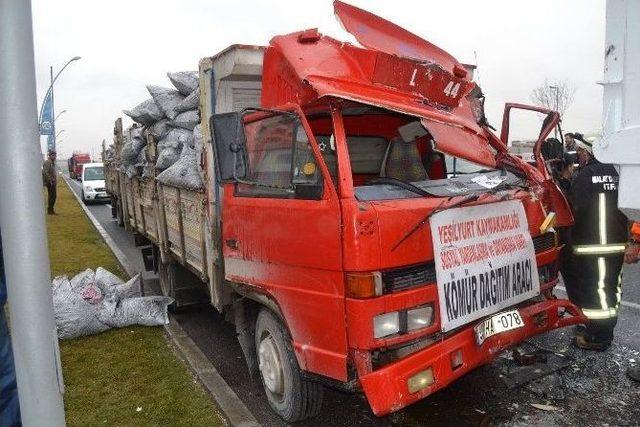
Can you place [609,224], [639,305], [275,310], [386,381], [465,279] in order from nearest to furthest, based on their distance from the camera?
[386,381]
[465,279]
[275,310]
[609,224]
[639,305]

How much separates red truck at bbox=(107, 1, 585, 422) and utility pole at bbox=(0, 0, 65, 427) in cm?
147

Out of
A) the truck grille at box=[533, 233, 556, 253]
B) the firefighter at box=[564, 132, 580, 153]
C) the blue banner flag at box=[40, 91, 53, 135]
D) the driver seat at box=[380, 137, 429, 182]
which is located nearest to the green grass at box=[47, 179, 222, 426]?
the driver seat at box=[380, 137, 429, 182]

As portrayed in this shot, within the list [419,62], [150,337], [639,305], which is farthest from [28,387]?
[639,305]

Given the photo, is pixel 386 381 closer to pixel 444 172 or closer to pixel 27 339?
pixel 27 339

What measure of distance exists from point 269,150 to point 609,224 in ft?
9.53

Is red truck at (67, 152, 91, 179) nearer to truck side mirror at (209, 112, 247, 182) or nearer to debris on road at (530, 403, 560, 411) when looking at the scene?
truck side mirror at (209, 112, 247, 182)

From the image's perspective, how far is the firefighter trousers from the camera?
452 cm

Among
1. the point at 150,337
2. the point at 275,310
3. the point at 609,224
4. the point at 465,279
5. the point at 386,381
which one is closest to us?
the point at 386,381

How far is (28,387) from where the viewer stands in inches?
74.2

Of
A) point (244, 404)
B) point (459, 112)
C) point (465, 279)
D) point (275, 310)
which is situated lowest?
point (244, 404)

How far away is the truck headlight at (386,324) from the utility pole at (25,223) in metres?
1.54

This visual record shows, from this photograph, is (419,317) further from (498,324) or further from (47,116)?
(47,116)

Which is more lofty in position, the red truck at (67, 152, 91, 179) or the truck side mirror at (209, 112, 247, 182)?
the red truck at (67, 152, 91, 179)

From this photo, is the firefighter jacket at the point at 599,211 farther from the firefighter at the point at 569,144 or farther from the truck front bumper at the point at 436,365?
the truck front bumper at the point at 436,365
